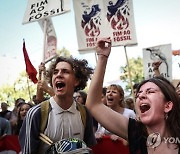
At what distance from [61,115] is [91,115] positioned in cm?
26

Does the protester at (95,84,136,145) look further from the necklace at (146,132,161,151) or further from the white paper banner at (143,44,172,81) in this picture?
the necklace at (146,132,161,151)

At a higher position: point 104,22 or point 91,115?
point 104,22

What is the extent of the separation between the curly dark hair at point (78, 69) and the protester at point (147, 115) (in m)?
0.96

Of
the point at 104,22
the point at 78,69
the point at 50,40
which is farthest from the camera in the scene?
the point at 104,22

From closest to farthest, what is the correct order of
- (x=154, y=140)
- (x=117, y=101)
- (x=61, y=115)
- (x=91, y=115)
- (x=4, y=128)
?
(x=154, y=140), (x=61, y=115), (x=91, y=115), (x=117, y=101), (x=4, y=128)

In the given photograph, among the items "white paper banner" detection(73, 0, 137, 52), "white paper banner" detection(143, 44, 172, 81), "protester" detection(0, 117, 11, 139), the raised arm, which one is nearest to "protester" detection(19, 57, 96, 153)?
the raised arm

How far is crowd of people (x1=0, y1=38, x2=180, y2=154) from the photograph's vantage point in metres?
2.38

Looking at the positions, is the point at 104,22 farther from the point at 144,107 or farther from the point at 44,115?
the point at 144,107

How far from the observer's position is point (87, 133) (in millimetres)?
3287

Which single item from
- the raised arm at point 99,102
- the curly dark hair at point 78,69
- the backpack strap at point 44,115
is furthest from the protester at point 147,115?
the curly dark hair at point 78,69

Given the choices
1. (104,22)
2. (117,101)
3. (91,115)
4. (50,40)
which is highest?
(104,22)

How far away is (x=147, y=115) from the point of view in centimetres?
237

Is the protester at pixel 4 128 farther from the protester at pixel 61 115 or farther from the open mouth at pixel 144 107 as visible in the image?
the open mouth at pixel 144 107

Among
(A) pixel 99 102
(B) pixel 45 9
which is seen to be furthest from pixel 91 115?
(B) pixel 45 9
